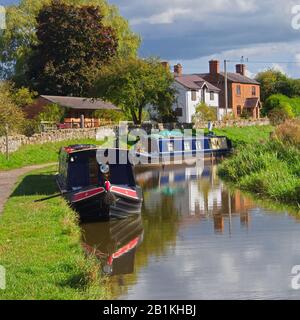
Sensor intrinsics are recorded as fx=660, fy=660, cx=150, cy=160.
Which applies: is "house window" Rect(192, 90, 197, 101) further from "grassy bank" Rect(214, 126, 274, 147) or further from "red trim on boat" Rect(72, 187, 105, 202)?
"red trim on boat" Rect(72, 187, 105, 202)

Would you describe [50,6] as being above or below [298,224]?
above

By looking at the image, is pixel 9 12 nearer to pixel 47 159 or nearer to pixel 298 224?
pixel 47 159

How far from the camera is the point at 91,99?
5506cm

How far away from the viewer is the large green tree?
5681cm

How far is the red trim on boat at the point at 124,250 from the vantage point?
45.8 ft

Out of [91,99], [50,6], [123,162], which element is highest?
[50,6]

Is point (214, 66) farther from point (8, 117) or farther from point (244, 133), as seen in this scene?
point (8, 117)

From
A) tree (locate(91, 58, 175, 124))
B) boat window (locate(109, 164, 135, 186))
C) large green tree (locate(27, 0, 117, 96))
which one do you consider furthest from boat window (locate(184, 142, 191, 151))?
boat window (locate(109, 164, 135, 186))

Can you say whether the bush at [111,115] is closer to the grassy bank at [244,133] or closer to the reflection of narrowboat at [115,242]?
the grassy bank at [244,133]

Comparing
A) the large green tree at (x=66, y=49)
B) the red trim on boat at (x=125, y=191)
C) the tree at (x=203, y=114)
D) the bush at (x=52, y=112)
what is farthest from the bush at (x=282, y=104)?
the red trim on boat at (x=125, y=191)

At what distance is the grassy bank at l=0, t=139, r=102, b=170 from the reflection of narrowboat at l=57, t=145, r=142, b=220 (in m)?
12.7

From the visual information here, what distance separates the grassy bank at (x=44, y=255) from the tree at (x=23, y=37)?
4470cm

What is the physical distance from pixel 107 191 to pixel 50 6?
42.9 meters
